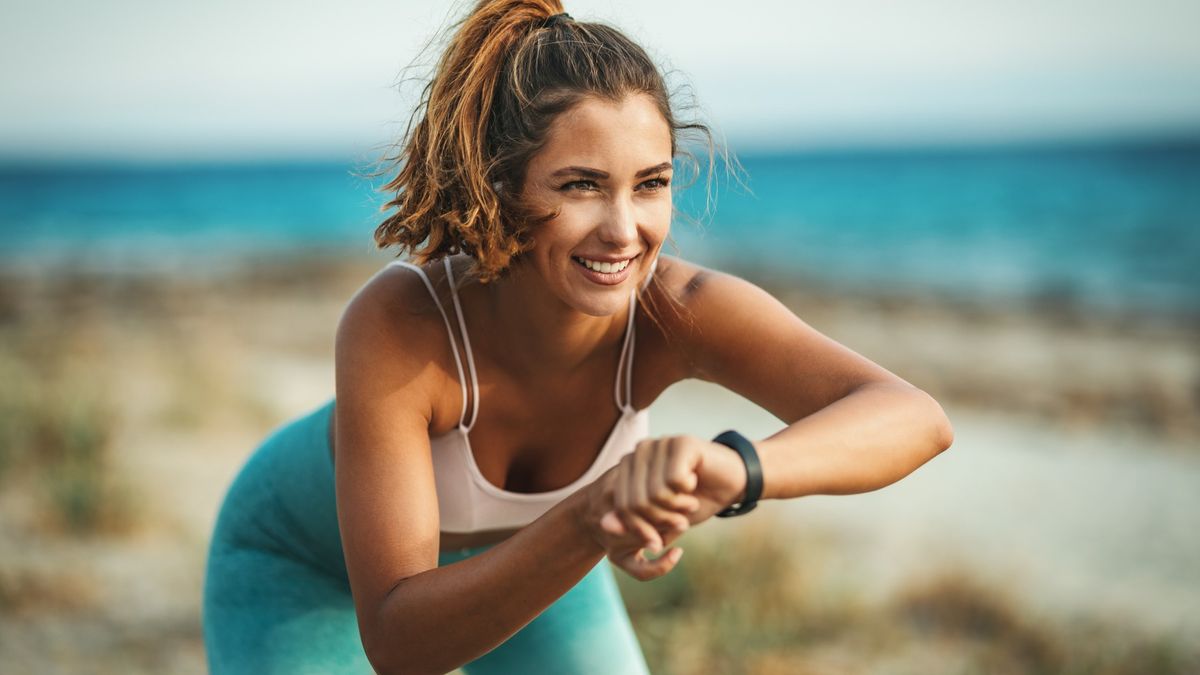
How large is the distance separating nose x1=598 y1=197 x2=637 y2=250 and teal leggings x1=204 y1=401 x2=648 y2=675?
95 cm

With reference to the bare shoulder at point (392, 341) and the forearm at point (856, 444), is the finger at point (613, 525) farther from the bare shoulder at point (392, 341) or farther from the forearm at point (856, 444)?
the bare shoulder at point (392, 341)

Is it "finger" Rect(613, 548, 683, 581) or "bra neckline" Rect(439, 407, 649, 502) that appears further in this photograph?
"bra neckline" Rect(439, 407, 649, 502)

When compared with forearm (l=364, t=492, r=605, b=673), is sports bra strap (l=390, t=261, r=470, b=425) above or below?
above

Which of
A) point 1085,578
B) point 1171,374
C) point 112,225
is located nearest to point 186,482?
point 1085,578

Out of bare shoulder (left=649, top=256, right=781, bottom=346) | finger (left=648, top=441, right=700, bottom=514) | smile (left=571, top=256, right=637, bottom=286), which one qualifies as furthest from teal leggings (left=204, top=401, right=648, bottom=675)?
finger (left=648, top=441, right=700, bottom=514)

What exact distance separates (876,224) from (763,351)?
24.5 metres

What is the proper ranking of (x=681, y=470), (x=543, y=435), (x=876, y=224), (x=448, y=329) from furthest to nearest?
(x=876, y=224), (x=543, y=435), (x=448, y=329), (x=681, y=470)

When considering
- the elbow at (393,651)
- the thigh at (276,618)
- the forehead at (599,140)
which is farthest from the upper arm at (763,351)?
the thigh at (276,618)

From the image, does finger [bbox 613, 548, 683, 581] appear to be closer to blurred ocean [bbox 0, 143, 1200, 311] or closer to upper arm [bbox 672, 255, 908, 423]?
upper arm [bbox 672, 255, 908, 423]

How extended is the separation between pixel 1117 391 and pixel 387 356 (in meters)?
8.74

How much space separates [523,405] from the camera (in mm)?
2432

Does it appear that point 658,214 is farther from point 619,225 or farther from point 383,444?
point 383,444

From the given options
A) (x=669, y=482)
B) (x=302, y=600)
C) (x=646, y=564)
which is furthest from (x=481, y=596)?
(x=302, y=600)

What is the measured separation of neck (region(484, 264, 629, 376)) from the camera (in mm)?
2291
